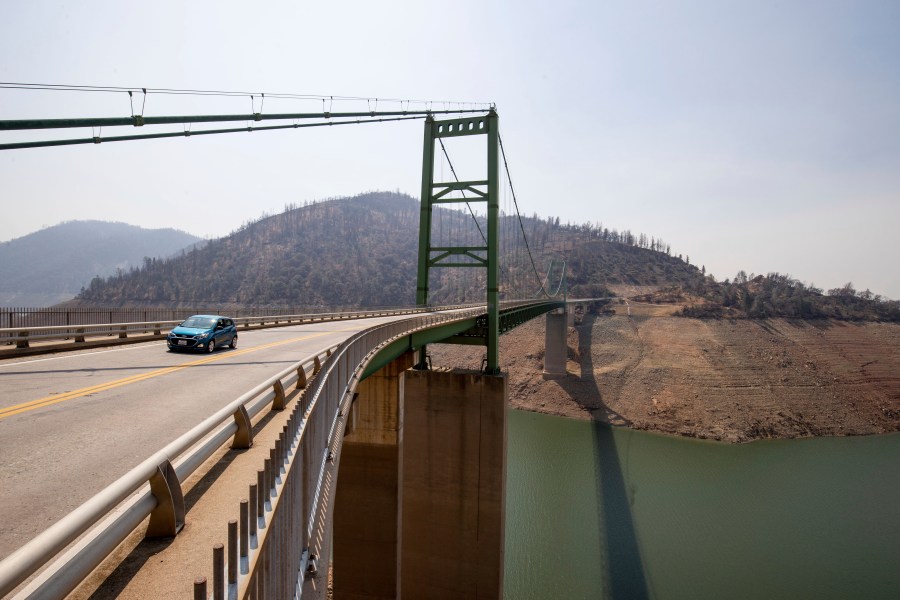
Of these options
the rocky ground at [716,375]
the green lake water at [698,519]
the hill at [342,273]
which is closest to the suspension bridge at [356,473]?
the green lake water at [698,519]

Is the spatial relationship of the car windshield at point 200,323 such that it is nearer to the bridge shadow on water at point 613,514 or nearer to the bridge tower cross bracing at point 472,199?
the bridge tower cross bracing at point 472,199

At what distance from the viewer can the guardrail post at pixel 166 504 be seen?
314 cm

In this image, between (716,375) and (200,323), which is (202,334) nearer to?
(200,323)

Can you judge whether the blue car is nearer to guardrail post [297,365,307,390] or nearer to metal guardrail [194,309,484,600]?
guardrail post [297,365,307,390]

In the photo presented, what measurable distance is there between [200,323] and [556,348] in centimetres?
4952

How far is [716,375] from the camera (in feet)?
176

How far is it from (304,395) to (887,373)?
71.8 meters

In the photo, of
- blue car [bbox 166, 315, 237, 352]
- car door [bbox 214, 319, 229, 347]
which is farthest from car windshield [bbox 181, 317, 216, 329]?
car door [bbox 214, 319, 229, 347]

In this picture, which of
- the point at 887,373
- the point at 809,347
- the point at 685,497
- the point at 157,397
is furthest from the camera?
the point at 809,347

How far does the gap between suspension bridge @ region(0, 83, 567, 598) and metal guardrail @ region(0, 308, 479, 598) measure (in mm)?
11

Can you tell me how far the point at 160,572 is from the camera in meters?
2.89

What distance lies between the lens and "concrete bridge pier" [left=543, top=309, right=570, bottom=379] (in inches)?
2293

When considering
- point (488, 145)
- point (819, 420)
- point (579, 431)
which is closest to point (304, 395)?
point (488, 145)

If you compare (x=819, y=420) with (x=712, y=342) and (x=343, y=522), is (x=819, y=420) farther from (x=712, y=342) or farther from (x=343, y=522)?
(x=343, y=522)
